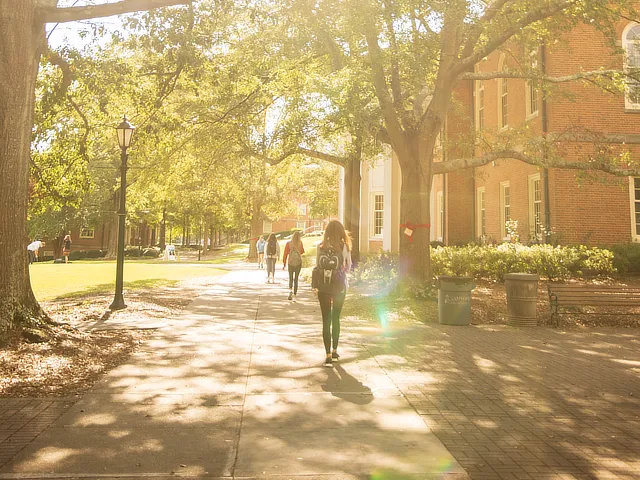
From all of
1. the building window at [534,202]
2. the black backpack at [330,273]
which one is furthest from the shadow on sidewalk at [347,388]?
the building window at [534,202]

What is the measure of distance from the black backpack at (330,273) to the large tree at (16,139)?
410cm

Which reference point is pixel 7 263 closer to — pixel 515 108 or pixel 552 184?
pixel 552 184

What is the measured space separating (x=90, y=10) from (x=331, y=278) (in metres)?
5.32

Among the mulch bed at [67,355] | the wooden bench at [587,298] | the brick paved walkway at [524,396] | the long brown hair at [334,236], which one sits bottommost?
the brick paved walkway at [524,396]

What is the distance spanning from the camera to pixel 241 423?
190 inches

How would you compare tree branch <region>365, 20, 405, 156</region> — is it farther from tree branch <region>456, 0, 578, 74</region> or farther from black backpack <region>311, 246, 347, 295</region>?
black backpack <region>311, 246, 347, 295</region>

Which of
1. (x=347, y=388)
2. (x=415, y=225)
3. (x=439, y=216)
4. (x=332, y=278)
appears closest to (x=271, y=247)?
(x=415, y=225)

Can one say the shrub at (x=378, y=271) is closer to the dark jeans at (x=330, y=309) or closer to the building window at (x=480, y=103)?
the dark jeans at (x=330, y=309)

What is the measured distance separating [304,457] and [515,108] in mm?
21322

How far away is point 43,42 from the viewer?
8.53 m

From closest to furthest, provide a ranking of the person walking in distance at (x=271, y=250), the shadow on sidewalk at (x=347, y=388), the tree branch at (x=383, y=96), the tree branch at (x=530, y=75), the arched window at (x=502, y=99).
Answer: the shadow on sidewalk at (x=347, y=388)
the tree branch at (x=383, y=96)
the tree branch at (x=530, y=75)
the person walking in distance at (x=271, y=250)
the arched window at (x=502, y=99)

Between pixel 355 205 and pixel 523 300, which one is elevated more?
pixel 355 205

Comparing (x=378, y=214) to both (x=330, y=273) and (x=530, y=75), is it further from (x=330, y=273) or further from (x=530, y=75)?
(x=330, y=273)

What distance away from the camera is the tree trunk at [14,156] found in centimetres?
754
